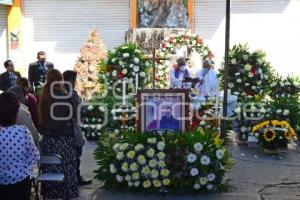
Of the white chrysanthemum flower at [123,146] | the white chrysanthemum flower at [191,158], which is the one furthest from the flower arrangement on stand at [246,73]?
the white chrysanthemum flower at [123,146]

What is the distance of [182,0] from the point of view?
24.5m

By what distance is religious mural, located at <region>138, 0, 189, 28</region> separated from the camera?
79.7ft

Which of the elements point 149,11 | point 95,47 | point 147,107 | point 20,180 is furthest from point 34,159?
point 149,11

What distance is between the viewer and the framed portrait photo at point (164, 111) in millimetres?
8688

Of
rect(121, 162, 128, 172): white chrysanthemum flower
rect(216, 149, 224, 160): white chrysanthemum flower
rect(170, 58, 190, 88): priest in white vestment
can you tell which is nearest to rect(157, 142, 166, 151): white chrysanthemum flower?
rect(121, 162, 128, 172): white chrysanthemum flower

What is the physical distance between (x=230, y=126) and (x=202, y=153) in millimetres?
5146

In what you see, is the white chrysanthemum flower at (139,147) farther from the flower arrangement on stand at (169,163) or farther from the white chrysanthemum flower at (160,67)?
the white chrysanthemum flower at (160,67)

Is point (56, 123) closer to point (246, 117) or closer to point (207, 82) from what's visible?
point (246, 117)

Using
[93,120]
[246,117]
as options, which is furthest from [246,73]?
[93,120]

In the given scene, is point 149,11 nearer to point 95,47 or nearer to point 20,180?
point 95,47

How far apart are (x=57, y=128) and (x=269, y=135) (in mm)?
5240

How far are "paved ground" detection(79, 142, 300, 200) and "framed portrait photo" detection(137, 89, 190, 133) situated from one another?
1165mm

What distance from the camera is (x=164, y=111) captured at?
8.74 meters

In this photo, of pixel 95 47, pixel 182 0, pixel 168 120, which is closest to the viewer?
pixel 168 120
